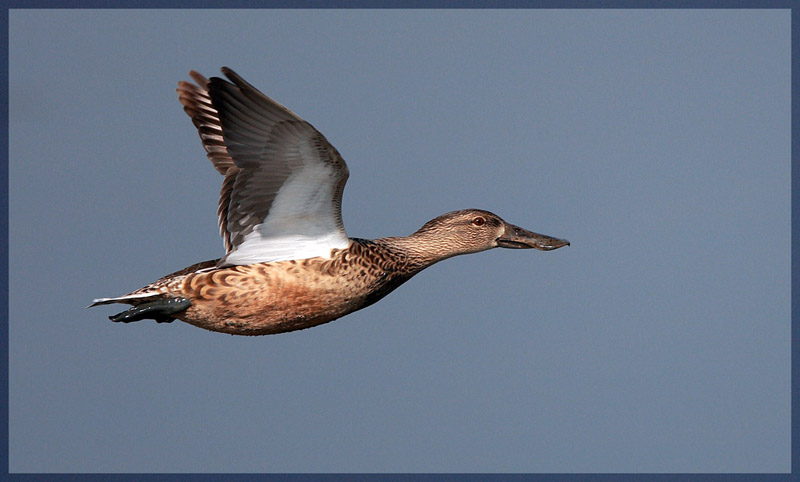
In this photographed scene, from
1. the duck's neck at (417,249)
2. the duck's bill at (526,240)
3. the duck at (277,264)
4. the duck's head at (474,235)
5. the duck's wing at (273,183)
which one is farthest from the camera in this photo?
the duck's bill at (526,240)

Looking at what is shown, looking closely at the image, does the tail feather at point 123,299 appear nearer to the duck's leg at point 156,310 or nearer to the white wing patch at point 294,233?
the duck's leg at point 156,310

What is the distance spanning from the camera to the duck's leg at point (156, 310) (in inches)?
368

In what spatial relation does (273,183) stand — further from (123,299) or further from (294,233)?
(123,299)

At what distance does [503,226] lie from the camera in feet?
34.4

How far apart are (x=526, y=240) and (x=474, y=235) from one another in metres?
0.50

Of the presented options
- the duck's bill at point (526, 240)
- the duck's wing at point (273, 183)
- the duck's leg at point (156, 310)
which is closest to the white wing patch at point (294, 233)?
the duck's wing at point (273, 183)

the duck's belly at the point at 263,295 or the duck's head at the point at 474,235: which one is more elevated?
the duck's head at the point at 474,235

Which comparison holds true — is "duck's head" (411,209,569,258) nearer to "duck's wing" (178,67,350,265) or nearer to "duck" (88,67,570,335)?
"duck" (88,67,570,335)

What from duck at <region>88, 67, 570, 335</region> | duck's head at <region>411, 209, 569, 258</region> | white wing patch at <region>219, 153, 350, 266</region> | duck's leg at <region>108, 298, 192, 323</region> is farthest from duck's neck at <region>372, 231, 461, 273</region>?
duck's leg at <region>108, 298, 192, 323</region>

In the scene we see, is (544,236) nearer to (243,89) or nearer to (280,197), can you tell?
(280,197)

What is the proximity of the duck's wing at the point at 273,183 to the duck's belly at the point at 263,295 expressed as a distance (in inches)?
6.8

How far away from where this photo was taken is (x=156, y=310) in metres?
9.36

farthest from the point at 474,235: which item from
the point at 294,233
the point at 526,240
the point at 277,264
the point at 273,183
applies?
the point at 273,183

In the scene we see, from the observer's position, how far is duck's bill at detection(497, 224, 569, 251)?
10461mm
